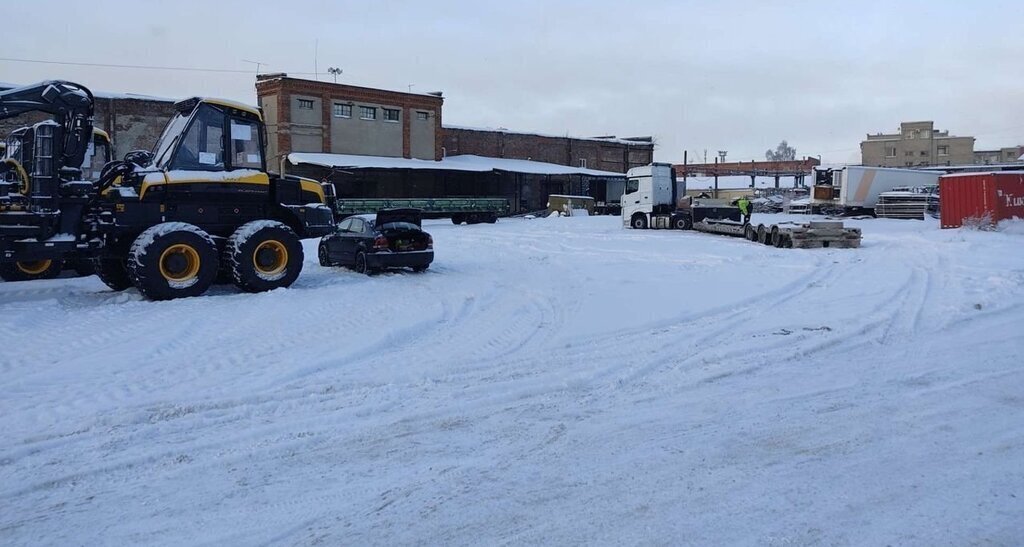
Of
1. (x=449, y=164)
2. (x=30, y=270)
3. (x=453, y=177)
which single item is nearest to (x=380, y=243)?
(x=30, y=270)

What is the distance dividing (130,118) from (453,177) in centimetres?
1787

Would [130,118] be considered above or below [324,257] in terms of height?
above

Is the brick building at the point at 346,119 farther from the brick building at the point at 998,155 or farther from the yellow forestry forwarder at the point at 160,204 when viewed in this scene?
the brick building at the point at 998,155

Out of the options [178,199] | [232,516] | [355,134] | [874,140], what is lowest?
[232,516]

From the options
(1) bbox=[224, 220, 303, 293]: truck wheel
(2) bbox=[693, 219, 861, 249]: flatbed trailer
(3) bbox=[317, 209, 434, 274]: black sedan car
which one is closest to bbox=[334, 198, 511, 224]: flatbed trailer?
(2) bbox=[693, 219, 861, 249]: flatbed trailer

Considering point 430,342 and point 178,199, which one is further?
point 178,199

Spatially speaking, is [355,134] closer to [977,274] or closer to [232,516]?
[977,274]

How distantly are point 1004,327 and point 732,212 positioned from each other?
796 inches

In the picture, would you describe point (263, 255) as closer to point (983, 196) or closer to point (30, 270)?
point (30, 270)

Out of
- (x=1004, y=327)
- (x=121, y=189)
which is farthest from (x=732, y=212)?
(x=121, y=189)

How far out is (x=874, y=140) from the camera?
10000 cm

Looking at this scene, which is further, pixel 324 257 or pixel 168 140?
pixel 324 257

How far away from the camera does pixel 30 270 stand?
1427cm

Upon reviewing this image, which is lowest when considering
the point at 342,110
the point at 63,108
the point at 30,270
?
the point at 30,270
